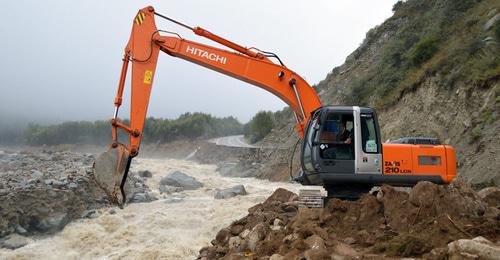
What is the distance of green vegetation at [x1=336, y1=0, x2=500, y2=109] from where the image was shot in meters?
17.3

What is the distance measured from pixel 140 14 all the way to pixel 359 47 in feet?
81.7

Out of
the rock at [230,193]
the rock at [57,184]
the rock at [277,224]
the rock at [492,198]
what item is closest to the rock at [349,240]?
the rock at [277,224]

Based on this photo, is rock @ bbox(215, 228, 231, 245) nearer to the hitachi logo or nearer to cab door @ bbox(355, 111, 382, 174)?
cab door @ bbox(355, 111, 382, 174)

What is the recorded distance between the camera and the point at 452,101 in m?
17.2

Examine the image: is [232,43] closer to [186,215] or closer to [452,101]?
[186,215]

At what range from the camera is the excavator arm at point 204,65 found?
36.5 feet

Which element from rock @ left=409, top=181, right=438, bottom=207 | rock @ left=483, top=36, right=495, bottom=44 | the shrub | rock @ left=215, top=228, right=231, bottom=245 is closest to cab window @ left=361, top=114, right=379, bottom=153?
rock @ left=409, top=181, right=438, bottom=207

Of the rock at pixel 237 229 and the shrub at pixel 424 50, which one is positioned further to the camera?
the shrub at pixel 424 50

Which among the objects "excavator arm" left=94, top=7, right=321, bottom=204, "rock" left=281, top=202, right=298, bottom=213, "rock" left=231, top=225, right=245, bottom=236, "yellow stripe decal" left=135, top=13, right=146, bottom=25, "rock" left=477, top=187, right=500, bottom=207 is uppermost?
"yellow stripe decal" left=135, top=13, right=146, bottom=25

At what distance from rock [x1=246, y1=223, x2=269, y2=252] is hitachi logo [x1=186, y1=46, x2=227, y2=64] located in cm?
440

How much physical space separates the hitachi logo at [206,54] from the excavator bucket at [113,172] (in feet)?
9.80

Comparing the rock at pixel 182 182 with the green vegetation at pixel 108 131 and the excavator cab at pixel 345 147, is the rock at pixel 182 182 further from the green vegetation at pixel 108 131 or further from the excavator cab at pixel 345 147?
the green vegetation at pixel 108 131

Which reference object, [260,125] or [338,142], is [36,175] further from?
[260,125]

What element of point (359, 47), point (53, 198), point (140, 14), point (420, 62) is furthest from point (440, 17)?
point (53, 198)
